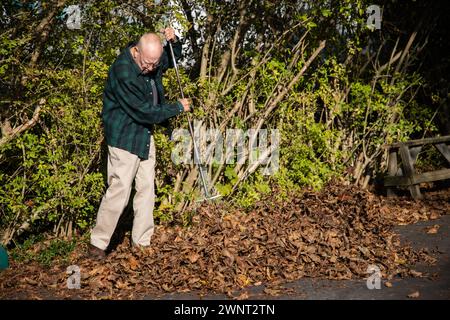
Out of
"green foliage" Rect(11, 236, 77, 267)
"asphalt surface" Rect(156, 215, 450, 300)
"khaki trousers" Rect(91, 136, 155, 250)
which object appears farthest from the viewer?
"green foliage" Rect(11, 236, 77, 267)

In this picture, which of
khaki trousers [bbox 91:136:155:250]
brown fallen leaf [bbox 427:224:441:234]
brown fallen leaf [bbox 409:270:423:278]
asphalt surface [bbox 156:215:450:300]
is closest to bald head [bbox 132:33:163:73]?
khaki trousers [bbox 91:136:155:250]

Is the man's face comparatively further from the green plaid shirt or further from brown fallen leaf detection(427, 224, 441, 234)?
brown fallen leaf detection(427, 224, 441, 234)

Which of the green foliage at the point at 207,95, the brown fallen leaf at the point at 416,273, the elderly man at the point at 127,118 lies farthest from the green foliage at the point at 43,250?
the brown fallen leaf at the point at 416,273

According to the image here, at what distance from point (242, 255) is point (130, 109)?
1743 millimetres

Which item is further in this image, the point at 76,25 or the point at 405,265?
the point at 76,25

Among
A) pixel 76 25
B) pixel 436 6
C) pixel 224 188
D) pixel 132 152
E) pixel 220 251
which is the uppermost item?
pixel 436 6

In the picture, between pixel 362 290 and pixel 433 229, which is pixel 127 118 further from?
pixel 433 229

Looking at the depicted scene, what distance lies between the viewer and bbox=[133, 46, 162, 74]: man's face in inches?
169

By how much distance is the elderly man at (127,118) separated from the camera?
4293 millimetres

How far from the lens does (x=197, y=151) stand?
17.3 feet
